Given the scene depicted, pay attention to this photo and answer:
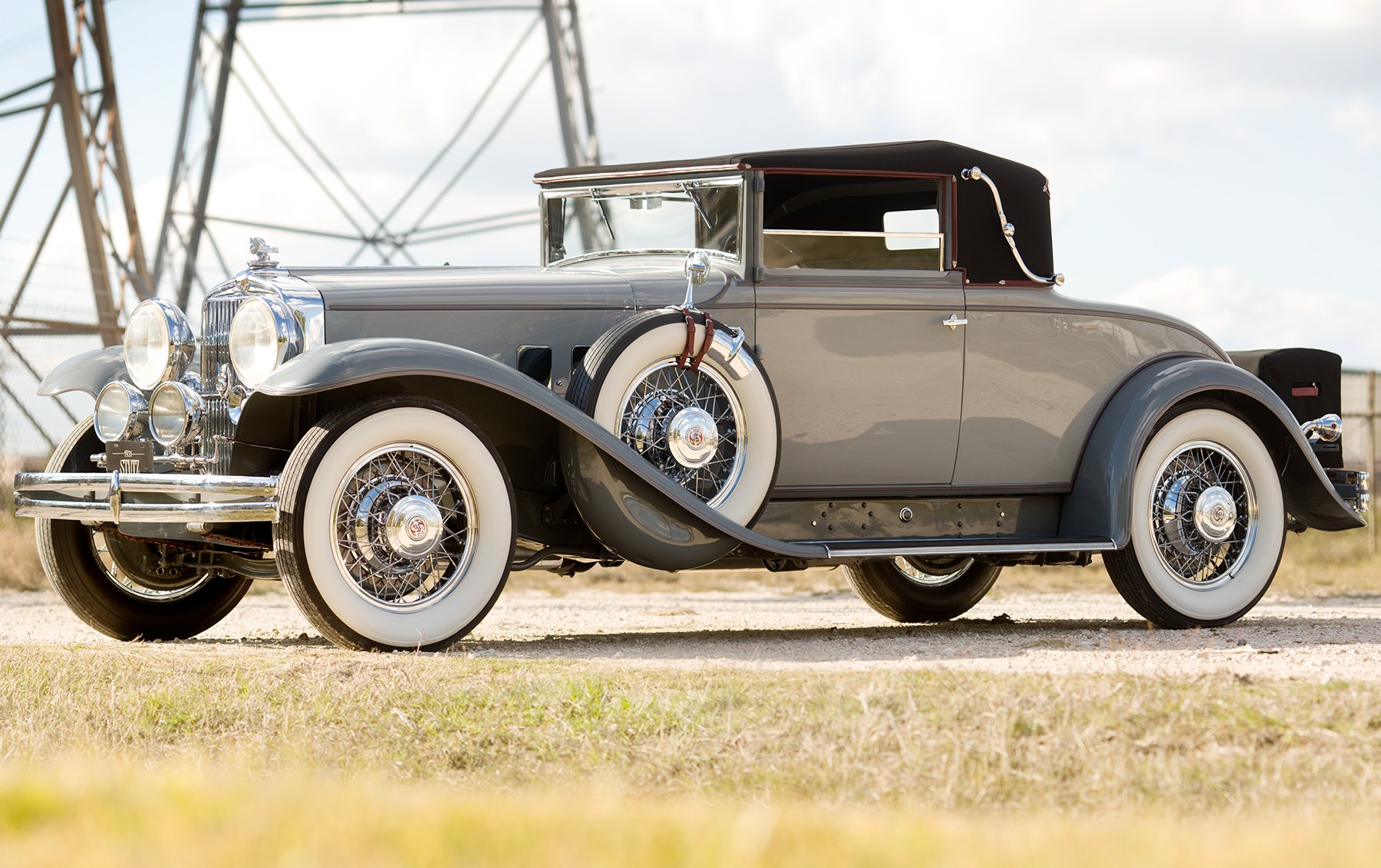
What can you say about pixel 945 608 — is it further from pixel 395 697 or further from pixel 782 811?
pixel 782 811

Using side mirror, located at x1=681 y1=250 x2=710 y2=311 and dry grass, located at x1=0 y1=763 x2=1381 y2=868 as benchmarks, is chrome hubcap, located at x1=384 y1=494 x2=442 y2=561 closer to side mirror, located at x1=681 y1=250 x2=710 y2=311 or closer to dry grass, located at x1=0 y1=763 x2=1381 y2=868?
side mirror, located at x1=681 y1=250 x2=710 y2=311

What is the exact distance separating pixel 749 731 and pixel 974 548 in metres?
2.76

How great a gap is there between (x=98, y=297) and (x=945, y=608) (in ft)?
32.5

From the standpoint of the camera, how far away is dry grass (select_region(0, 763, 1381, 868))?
227 cm

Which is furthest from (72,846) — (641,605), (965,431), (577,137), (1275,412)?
(577,137)

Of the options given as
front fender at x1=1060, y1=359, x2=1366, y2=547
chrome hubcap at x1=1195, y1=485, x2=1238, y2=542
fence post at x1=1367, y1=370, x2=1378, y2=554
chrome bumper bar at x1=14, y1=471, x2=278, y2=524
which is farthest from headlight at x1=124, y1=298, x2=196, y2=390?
fence post at x1=1367, y1=370, x2=1378, y2=554

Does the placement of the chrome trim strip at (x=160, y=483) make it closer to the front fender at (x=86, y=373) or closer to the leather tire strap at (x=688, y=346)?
the front fender at (x=86, y=373)

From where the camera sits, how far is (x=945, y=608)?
850 centimetres

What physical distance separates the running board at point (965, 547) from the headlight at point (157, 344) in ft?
9.04

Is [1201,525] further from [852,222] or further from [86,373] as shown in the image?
[86,373]

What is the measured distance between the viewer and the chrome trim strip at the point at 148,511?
213 inches

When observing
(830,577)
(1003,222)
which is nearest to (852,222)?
(1003,222)

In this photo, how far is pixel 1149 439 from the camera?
721 cm

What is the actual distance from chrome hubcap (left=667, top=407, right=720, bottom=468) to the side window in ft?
2.96
